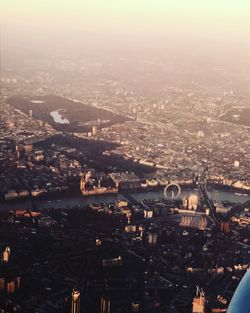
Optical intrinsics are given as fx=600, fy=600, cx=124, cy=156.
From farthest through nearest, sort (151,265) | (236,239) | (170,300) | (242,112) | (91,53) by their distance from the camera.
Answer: (91,53) → (242,112) → (236,239) → (151,265) → (170,300)

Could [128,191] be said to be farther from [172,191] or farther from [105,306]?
[105,306]

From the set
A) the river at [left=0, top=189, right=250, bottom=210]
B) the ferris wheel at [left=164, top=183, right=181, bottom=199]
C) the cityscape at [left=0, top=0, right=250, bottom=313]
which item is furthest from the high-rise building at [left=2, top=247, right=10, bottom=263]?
the ferris wheel at [left=164, top=183, right=181, bottom=199]

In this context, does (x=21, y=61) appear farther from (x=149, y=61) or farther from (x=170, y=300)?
(x=170, y=300)

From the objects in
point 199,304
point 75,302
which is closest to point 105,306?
point 75,302

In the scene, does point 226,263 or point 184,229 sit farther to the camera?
point 184,229

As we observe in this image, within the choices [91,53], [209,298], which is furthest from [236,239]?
[91,53]

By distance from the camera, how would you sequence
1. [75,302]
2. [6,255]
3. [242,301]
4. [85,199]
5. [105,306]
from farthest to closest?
[85,199] → [6,255] → [105,306] → [75,302] → [242,301]

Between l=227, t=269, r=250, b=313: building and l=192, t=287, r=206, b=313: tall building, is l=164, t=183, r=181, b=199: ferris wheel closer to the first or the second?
l=192, t=287, r=206, b=313: tall building
